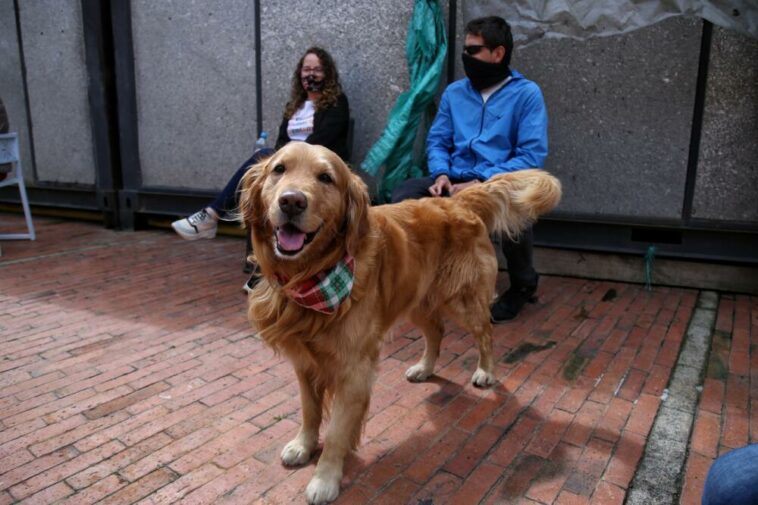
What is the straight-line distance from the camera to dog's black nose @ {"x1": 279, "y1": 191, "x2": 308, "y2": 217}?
2.10m

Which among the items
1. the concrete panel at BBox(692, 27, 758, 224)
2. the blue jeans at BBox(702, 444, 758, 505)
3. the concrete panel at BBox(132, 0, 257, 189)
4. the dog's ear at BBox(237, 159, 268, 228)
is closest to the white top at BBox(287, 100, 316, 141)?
the concrete panel at BBox(132, 0, 257, 189)

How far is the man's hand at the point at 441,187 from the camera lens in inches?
165

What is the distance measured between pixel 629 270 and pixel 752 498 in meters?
4.42

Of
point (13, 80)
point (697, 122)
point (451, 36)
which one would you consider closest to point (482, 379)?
point (697, 122)

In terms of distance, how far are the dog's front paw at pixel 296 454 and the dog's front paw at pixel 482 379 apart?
1.13 m

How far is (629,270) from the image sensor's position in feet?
17.1

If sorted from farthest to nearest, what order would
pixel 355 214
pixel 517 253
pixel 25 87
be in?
pixel 25 87
pixel 517 253
pixel 355 214

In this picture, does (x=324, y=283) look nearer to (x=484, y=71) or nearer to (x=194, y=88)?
(x=484, y=71)

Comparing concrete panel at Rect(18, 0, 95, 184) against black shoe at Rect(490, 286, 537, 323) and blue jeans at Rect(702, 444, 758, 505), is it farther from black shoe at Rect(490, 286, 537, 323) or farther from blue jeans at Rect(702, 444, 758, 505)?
blue jeans at Rect(702, 444, 758, 505)

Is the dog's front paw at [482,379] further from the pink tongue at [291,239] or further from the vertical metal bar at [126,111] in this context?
the vertical metal bar at [126,111]

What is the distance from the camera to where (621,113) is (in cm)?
500

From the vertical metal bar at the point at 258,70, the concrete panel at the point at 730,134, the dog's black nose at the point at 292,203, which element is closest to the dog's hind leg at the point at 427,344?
the dog's black nose at the point at 292,203

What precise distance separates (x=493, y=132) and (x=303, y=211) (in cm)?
259

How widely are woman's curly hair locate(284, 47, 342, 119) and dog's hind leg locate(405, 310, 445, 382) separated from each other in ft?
9.29
